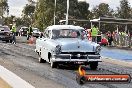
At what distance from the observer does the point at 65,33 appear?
17609 millimetres

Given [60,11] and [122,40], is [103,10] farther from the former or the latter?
[122,40]

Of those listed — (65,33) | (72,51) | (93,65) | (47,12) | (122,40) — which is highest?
(47,12)

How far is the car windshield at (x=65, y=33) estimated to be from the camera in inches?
688

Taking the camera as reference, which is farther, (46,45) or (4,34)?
(4,34)

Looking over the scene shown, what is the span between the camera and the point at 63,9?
86.6 m

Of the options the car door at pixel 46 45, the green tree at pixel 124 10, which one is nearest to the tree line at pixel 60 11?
the green tree at pixel 124 10

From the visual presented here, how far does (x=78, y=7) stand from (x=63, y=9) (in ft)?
68.1

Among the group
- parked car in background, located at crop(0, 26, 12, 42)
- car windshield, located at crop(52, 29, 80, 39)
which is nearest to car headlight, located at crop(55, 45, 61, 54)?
car windshield, located at crop(52, 29, 80, 39)

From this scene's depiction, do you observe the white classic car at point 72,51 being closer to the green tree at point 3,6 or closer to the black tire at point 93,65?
the black tire at point 93,65

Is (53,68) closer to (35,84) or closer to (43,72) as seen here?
(43,72)

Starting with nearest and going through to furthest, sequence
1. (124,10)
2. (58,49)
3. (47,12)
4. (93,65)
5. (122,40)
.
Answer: (58,49)
(93,65)
(122,40)
(47,12)
(124,10)

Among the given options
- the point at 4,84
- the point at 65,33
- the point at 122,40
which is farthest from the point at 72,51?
the point at 122,40

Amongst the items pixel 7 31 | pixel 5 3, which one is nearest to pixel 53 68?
pixel 7 31

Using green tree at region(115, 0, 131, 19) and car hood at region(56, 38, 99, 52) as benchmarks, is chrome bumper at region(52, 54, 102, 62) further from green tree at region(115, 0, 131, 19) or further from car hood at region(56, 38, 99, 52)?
green tree at region(115, 0, 131, 19)
